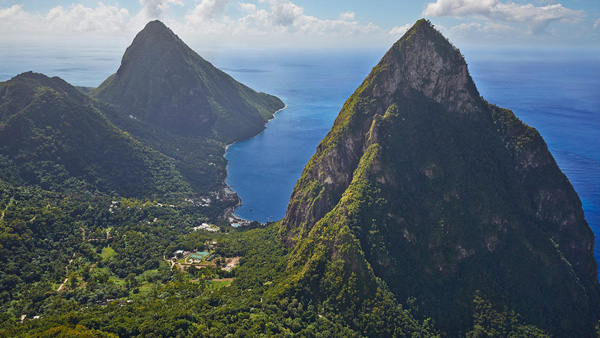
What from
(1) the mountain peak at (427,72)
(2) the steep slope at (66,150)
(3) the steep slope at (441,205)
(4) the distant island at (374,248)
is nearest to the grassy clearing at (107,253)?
(4) the distant island at (374,248)

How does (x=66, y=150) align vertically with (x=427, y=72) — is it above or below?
below

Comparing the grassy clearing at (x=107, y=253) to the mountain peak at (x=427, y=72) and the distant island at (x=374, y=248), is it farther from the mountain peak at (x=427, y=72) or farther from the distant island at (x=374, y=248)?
the mountain peak at (x=427, y=72)

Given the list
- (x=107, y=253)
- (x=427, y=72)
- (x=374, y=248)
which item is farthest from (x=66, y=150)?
(x=427, y=72)

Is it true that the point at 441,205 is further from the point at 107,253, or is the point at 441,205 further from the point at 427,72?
the point at 107,253

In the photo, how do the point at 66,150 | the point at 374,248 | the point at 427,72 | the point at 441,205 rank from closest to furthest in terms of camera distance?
1. the point at 374,248
2. the point at 441,205
3. the point at 427,72
4. the point at 66,150

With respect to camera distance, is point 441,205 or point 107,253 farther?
point 107,253
